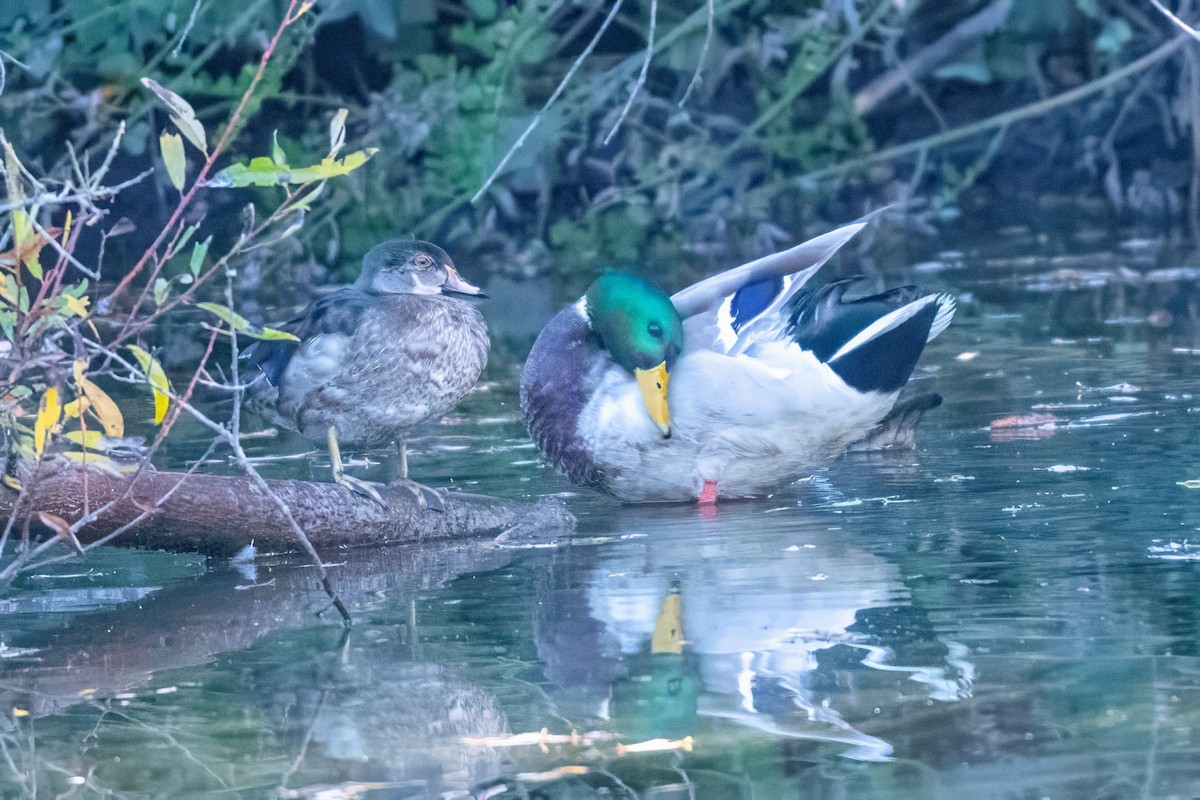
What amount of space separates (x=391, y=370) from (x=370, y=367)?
0.17ft

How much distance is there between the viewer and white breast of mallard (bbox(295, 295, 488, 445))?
496cm

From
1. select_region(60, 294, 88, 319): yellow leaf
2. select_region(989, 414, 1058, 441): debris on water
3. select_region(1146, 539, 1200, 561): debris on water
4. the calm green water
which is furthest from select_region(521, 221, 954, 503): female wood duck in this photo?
select_region(60, 294, 88, 319): yellow leaf

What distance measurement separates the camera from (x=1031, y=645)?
3.64 metres

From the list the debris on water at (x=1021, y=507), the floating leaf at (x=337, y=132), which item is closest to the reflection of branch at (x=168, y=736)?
the floating leaf at (x=337, y=132)

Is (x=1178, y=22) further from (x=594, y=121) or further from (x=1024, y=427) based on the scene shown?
(x=594, y=121)

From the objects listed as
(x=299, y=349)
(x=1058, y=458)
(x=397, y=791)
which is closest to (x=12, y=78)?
(x=299, y=349)

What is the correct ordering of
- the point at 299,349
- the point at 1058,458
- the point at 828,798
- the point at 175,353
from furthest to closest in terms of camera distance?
the point at 175,353, the point at 1058,458, the point at 299,349, the point at 828,798

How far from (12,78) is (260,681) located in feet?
23.7

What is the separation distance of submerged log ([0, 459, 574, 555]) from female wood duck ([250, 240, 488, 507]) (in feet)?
0.22

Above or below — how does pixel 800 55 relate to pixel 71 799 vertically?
above

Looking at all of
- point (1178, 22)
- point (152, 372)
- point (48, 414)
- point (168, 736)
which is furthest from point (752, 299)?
point (168, 736)

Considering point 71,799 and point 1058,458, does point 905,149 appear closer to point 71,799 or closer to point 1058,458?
point 1058,458

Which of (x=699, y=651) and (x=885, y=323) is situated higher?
(x=885, y=323)

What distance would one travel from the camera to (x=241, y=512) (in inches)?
180
